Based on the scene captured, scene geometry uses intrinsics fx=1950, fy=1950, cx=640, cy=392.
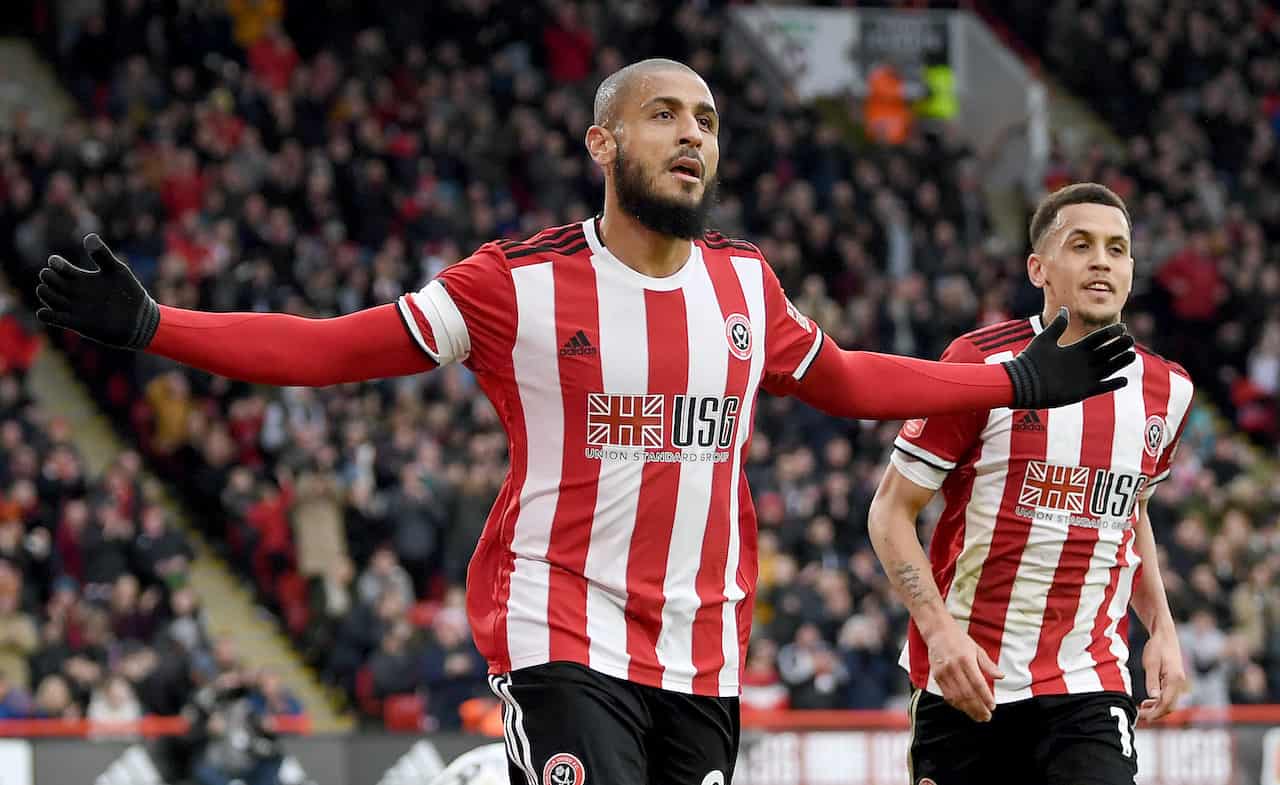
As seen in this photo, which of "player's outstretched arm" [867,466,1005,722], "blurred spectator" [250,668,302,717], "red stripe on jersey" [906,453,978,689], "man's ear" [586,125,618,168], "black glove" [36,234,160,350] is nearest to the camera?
"black glove" [36,234,160,350]

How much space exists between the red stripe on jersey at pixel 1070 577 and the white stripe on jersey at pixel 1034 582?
0.02 meters

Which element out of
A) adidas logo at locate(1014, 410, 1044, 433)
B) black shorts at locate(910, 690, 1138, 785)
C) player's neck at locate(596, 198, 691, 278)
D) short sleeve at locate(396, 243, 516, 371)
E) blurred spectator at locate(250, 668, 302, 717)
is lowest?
blurred spectator at locate(250, 668, 302, 717)

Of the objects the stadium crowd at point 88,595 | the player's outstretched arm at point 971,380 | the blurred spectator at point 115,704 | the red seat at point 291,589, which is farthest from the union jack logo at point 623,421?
the red seat at point 291,589

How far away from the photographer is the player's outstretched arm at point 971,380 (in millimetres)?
5500

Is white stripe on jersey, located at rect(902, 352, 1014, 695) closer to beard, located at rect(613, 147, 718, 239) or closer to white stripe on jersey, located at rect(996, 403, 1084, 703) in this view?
white stripe on jersey, located at rect(996, 403, 1084, 703)

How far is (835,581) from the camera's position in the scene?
1611 centimetres

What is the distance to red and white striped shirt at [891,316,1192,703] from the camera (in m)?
6.16

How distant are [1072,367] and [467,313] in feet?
5.62

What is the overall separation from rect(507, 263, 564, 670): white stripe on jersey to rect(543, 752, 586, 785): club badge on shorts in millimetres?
312

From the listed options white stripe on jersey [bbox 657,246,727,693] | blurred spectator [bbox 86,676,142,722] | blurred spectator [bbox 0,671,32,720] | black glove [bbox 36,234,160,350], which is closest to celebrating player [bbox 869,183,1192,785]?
white stripe on jersey [bbox 657,246,727,693]

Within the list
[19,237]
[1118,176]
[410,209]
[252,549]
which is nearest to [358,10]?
[410,209]

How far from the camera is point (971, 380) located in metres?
5.58

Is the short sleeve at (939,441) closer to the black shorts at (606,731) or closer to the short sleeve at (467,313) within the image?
the black shorts at (606,731)

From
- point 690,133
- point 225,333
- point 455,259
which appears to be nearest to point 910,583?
point 690,133
